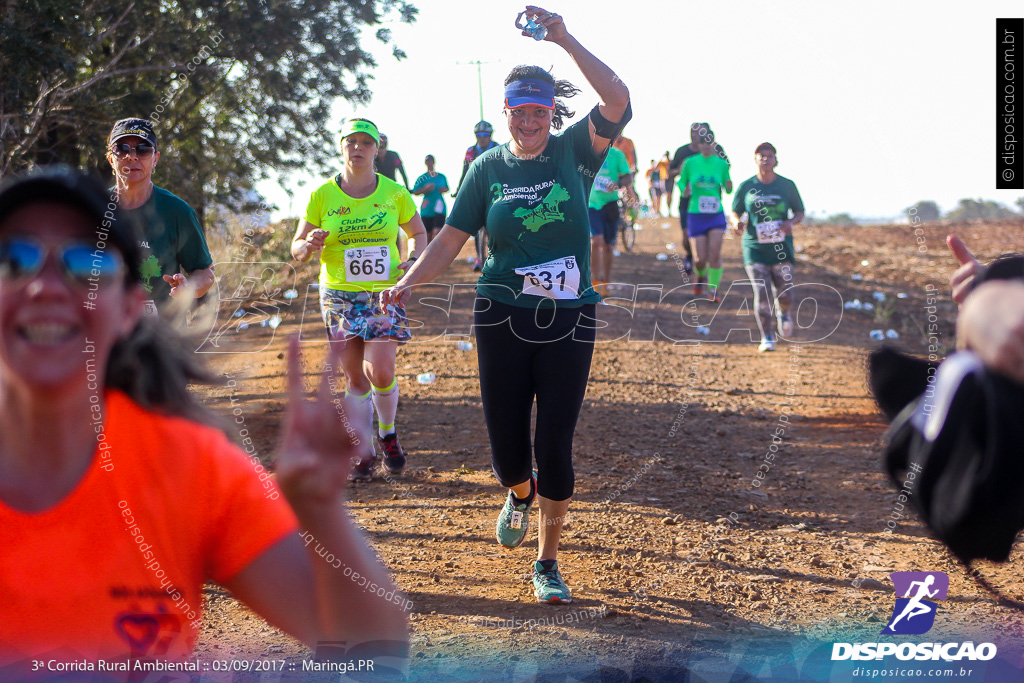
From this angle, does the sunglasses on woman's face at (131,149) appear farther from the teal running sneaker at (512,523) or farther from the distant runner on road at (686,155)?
the distant runner on road at (686,155)

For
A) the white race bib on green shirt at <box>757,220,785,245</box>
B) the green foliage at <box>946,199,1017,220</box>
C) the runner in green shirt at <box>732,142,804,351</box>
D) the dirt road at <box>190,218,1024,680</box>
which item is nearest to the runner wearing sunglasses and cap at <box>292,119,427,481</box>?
the dirt road at <box>190,218,1024,680</box>

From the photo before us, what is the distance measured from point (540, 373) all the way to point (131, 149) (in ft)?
7.68

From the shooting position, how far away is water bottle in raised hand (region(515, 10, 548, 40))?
3.40 m

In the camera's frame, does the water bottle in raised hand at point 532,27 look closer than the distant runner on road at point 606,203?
Yes

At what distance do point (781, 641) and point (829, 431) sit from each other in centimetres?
367

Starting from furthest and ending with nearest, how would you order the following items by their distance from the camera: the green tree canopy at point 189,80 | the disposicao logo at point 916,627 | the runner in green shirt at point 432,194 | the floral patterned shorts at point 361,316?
the runner in green shirt at point 432,194 < the green tree canopy at point 189,80 < the floral patterned shorts at point 361,316 < the disposicao logo at point 916,627

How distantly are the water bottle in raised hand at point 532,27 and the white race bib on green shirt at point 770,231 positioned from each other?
572cm

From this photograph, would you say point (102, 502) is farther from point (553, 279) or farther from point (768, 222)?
point (768, 222)

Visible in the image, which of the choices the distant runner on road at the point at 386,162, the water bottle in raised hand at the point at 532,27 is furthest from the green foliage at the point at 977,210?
the water bottle in raised hand at the point at 532,27

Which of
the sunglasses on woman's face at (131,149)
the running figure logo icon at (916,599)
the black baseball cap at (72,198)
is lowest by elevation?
the running figure logo icon at (916,599)

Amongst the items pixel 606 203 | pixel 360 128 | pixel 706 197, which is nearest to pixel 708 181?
pixel 706 197

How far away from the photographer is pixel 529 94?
362cm

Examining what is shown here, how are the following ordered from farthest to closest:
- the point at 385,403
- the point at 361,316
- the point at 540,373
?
the point at 385,403
the point at 361,316
the point at 540,373

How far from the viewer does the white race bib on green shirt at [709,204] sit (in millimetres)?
10031
